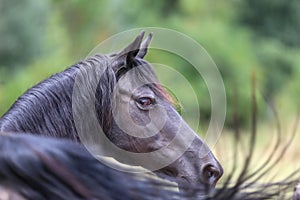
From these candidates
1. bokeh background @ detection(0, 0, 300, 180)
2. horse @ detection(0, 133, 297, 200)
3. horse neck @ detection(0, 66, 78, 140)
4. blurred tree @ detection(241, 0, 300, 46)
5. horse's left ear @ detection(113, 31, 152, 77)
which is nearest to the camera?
horse @ detection(0, 133, 297, 200)

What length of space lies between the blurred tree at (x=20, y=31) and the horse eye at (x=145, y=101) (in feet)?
53.9

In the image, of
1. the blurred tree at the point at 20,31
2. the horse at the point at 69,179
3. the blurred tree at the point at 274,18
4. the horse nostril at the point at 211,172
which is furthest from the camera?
the blurred tree at the point at 274,18

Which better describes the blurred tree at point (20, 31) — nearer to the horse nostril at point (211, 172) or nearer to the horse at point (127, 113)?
the horse at point (127, 113)

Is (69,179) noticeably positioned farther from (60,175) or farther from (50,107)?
(50,107)

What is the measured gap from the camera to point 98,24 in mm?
24797

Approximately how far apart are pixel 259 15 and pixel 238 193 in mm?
27781

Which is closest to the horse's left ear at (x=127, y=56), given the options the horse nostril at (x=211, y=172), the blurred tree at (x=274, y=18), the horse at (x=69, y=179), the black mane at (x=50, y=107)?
the black mane at (x=50, y=107)

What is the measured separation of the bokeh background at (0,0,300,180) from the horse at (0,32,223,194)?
1038cm

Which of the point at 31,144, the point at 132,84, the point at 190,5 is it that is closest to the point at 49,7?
the point at 190,5

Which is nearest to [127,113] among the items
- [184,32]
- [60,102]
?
[60,102]

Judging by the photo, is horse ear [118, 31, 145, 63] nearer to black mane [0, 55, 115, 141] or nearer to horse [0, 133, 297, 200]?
black mane [0, 55, 115, 141]

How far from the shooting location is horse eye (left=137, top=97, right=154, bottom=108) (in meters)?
4.98

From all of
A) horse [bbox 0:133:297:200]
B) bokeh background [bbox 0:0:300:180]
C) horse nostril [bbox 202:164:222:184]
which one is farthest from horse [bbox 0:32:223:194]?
bokeh background [bbox 0:0:300:180]

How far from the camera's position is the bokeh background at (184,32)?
20.8 m
